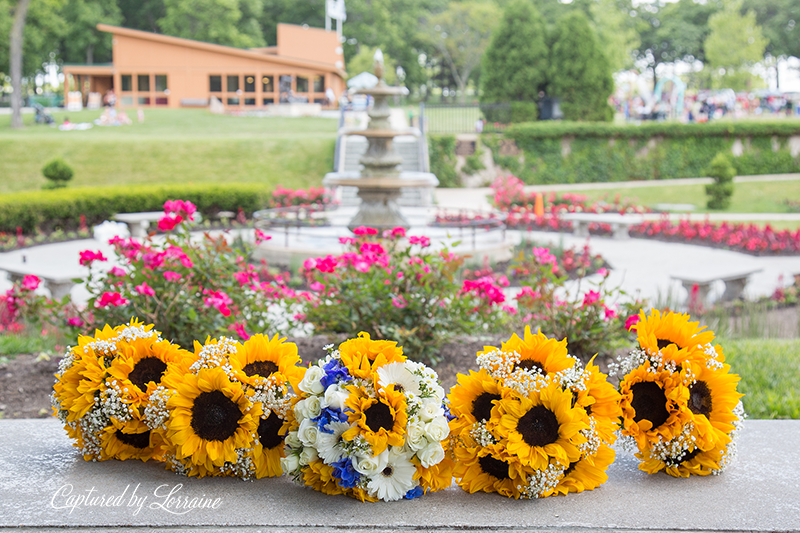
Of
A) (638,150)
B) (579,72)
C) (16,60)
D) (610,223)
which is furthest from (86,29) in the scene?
(610,223)

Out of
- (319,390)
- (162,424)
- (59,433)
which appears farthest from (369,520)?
(59,433)

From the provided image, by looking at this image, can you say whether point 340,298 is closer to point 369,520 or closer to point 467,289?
point 467,289

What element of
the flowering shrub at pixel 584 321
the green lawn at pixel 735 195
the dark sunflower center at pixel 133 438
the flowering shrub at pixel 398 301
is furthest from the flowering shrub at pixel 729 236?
the dark sunflower center at pixel 133 438

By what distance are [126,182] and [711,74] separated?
140ft

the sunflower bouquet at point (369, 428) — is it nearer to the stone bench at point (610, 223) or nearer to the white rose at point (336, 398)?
the white rose at point (336, 398)

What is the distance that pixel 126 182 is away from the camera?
2002 centimetres

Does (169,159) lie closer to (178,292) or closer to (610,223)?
(610,223)

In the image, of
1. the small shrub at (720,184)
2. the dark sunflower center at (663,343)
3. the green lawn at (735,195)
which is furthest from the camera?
the green lawn at (735,195)

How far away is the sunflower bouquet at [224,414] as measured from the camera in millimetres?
2528

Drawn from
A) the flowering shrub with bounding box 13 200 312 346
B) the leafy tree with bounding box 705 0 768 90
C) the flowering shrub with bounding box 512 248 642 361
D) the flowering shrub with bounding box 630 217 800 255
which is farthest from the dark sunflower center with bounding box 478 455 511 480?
the leafy tree with bounding box 705 0 768 90

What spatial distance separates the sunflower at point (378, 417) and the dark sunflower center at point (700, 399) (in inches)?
44.0

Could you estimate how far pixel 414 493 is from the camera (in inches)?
95.6

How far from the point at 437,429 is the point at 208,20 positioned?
1882 inches

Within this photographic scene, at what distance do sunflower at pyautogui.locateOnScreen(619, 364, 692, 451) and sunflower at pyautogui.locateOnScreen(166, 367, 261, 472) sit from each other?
136cm
